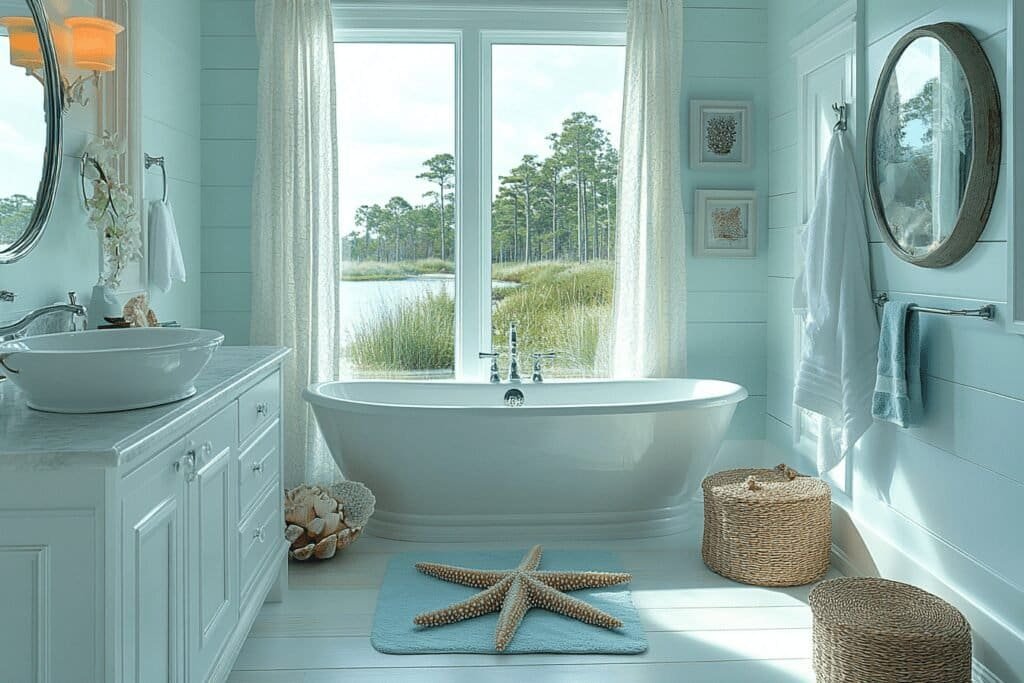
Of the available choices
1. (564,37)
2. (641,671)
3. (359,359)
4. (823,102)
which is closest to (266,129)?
(359,359)

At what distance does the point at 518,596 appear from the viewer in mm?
2896

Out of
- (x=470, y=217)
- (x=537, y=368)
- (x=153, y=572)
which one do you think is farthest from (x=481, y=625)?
(x=470, y=217)

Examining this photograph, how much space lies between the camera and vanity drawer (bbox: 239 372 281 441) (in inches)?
96.4

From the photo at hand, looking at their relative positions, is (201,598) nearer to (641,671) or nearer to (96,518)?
(96,518)

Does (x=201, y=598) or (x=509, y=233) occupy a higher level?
(x=509, y=233)

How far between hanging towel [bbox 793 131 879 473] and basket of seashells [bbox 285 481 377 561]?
1707mm

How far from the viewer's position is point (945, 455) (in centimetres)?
272

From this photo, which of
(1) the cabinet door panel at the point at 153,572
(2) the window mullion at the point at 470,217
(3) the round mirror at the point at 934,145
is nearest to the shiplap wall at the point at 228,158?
(2) the window mullion at the point at 470,217

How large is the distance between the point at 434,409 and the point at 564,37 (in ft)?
6.50

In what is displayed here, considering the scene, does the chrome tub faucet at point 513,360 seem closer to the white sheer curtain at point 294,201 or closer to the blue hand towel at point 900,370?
the white sheer curtain at point 294,201

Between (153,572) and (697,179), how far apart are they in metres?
3.22

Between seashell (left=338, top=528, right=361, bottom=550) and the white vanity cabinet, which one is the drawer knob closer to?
the white vanity cabinet

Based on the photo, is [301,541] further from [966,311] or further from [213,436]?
[966,311]

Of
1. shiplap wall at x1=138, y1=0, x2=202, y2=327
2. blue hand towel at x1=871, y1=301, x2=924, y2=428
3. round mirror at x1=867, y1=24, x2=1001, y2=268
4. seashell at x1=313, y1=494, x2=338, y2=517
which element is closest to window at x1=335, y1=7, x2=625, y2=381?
shiplap wall at x1=138, y1=0, x2=202, y2=327
